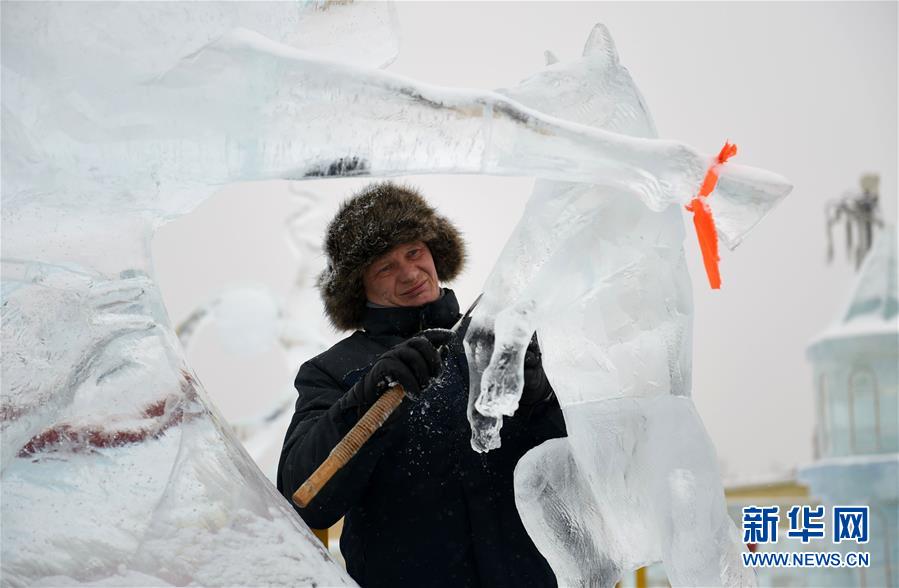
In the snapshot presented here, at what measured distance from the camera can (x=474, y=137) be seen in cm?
133

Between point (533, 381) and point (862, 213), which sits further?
point (862, 213)

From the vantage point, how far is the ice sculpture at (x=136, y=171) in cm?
133

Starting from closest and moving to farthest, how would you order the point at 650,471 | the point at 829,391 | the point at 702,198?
the point at 702,198 → the point at 650,471 → the point at 829,391

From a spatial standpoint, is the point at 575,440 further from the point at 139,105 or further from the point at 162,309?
the point at 139,105

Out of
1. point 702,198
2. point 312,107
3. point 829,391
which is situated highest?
point 312,107

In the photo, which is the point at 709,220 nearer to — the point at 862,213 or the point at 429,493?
the point at 429,493

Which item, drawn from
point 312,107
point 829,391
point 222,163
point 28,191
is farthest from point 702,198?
point 829,391

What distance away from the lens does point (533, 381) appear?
5.90ft

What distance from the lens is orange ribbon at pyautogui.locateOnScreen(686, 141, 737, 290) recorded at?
1434 millimetres

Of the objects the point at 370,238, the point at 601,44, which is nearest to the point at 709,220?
the point at 601,44

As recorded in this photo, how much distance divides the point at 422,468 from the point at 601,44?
2.62 feet

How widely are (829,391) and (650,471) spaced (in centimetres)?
603

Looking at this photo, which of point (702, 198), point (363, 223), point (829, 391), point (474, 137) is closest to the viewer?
point (474, 137)

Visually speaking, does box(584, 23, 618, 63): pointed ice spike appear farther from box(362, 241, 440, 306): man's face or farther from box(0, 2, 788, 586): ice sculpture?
box(362, 241, 440, 306): man's face
